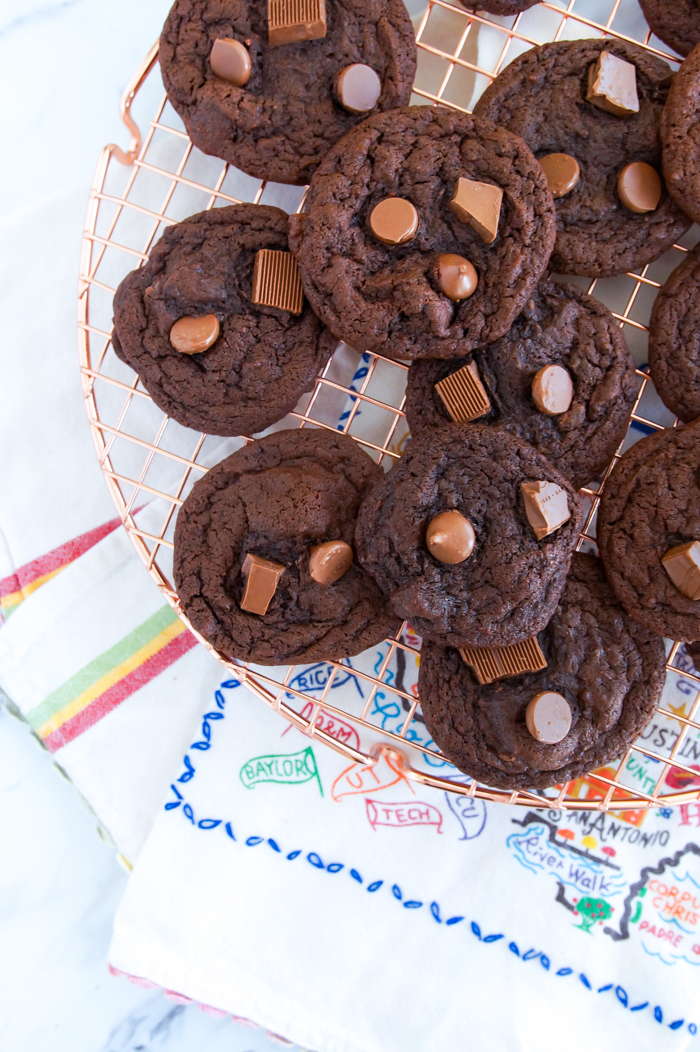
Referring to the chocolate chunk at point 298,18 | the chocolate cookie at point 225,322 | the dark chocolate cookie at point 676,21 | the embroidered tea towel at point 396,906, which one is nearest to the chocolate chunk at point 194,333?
the chocolate cookie at point 225,322

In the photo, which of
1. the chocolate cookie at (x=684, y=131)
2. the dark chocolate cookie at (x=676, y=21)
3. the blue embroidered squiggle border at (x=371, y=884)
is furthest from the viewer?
the blue embroidered squiggle border at (x=371, y=884)

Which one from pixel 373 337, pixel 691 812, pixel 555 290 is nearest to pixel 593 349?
pixel 555 290

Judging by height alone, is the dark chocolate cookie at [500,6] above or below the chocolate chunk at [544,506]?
above

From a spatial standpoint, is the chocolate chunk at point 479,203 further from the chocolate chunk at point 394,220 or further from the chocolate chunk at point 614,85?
the chocolate chunk at point 614,85

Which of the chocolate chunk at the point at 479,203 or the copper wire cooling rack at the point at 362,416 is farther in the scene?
the copper wire cooling rack at the point at 362,416

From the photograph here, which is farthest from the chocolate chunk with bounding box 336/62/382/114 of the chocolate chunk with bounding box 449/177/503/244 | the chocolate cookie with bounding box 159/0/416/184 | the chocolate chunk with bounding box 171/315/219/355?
the chocolate chunk with bounding box 171/315/219/355

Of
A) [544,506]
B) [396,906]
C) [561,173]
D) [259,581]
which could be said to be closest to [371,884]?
[396,906]

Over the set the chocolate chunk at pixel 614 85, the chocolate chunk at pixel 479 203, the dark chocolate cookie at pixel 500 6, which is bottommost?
the chocolate chunk at pixel 479 203
